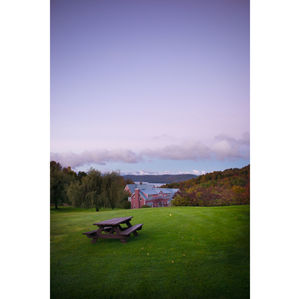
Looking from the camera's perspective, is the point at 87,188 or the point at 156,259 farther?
the point at 87,188

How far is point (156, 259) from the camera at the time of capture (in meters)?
3.06

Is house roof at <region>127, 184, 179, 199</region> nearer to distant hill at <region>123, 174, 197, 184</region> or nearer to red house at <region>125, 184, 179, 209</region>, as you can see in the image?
red house at <region>125, 184, 179, 209</region>

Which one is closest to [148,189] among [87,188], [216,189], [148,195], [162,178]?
[148,195]

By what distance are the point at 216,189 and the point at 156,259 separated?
1.76 m

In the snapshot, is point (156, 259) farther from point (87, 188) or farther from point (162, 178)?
point (87, 188)

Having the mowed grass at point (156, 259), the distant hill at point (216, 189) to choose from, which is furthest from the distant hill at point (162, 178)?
the mowed grass at point (156, 259)

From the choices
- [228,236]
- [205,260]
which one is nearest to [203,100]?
[228,236]

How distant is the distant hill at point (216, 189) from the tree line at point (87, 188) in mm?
885

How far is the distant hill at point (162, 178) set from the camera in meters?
4.04

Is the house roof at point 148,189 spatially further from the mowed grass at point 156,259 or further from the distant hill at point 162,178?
the mowed grass at point 156,259

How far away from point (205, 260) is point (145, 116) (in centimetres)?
228
